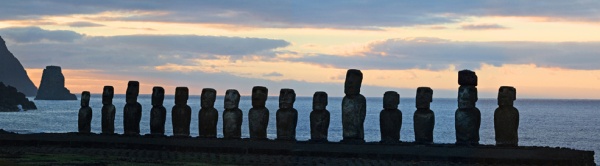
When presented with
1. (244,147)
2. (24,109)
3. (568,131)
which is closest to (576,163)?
(244,147)

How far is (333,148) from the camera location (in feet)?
77.2

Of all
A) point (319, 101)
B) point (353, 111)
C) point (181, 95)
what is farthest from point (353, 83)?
point (181, 95)

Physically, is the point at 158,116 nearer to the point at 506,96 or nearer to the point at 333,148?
the point at 333,148

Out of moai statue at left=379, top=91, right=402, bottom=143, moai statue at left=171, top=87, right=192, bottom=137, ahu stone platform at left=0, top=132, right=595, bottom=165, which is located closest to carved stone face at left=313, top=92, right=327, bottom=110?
ahu stone platform at left=0, top=132, right=595, bottom=165

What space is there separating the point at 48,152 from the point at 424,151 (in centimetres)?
817

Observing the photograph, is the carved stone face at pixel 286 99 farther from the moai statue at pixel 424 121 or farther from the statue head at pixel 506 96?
the statue head at pixel 506 96

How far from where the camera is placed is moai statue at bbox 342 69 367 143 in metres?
25.7

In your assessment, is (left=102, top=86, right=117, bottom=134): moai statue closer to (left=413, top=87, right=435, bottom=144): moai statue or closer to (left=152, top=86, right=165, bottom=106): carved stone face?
(left=152, top=86, right=165, bottom=106): carved stone face

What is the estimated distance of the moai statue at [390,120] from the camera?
82.3 ft

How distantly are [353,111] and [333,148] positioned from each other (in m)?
2.40

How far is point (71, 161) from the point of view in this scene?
20688mm

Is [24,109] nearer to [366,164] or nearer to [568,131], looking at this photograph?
[568,131]

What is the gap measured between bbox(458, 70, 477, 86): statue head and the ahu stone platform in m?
1.62

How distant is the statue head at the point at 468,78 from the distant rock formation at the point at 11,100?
132 metres
